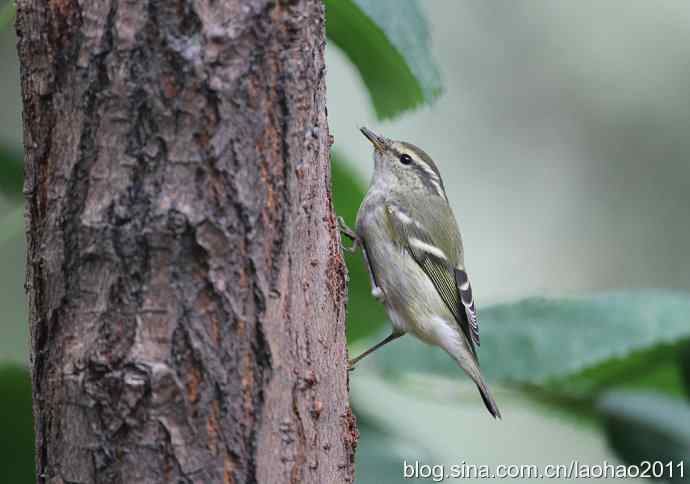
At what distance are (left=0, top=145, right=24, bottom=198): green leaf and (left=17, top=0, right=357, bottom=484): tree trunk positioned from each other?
120 centimetres

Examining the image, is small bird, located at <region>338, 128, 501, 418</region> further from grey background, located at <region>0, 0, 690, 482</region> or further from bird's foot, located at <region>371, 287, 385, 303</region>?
grey background, located at <region>0, 0, 690, 482</region>

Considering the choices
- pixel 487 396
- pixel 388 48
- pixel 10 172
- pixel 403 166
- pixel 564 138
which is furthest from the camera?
pixel 564 138

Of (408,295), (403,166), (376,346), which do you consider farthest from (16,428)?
(403,166)

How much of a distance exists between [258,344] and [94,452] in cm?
32

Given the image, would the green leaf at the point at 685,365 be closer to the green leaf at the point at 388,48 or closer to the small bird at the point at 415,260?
the small bird at the point at 415,260

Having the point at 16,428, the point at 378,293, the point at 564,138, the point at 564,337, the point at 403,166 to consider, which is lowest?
the point at 16,428

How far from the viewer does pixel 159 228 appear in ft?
5.37

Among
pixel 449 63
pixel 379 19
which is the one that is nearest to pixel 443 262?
pixel 379 19

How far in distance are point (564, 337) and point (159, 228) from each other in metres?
1.60

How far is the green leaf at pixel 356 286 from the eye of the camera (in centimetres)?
309

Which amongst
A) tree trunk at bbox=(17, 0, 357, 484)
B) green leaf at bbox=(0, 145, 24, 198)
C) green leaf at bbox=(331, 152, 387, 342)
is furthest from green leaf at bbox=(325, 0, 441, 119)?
green leaf at bbox=(0, 145, 24, 198)

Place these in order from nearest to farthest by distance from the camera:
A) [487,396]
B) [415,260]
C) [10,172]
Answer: [10,172] < [487,396] < [415,260]

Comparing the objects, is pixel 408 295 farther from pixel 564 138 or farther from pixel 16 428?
pixel 564 138

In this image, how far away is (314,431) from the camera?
1824 millimetres
